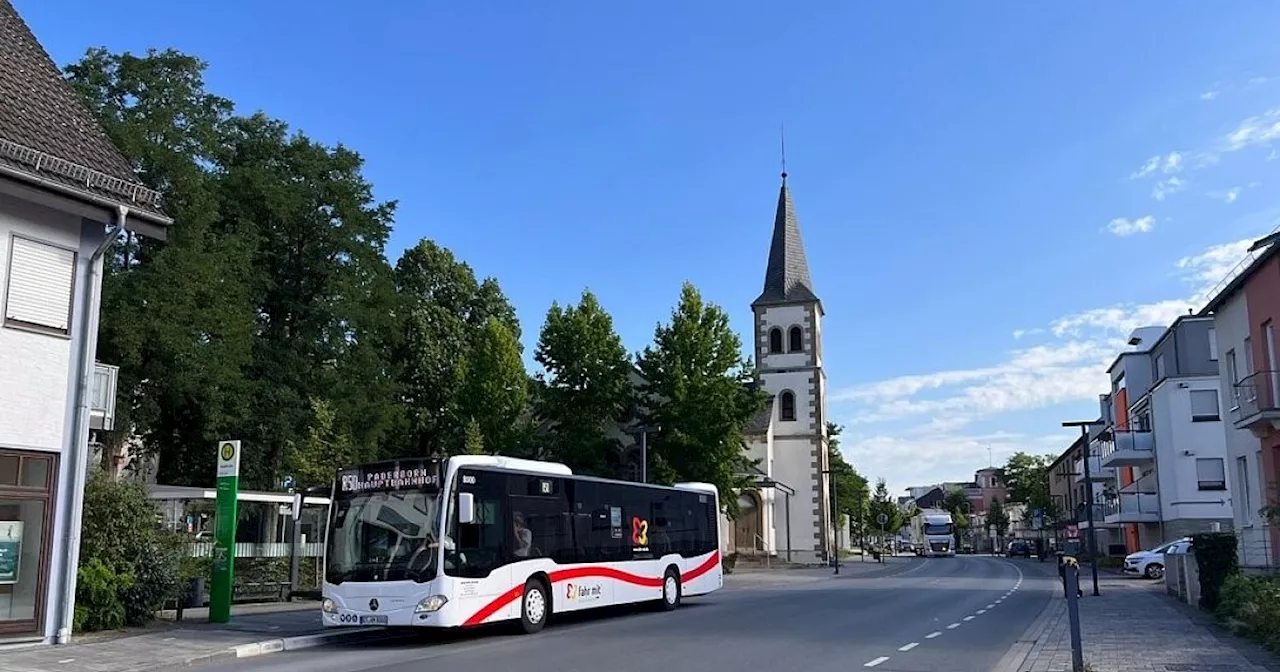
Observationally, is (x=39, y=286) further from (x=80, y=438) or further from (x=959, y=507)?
(x=959, y=507)

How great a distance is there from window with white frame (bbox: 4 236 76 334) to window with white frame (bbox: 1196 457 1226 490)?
44939 mm

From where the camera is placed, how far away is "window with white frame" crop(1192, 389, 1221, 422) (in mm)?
44844

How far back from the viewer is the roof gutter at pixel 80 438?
51.4ft

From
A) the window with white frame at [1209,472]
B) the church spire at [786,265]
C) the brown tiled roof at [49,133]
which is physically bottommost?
the window with white frame at [1209,472]

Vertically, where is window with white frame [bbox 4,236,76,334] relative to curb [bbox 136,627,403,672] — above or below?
above

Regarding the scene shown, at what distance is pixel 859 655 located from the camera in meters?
14.2

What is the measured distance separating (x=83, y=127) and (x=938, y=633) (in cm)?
1739

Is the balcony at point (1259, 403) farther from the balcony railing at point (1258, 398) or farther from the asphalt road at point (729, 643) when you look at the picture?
the asphalt road at point (729, 643)

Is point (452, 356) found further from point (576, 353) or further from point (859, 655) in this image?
point (859, 655)

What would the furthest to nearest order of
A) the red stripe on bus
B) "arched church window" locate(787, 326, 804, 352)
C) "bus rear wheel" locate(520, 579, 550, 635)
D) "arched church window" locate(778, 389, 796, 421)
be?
"arched church window" locate(787, 326, 804, 352) < "arched church window" locate(778, 389, 796, 421) < "bus rear wheel" locate(520, 579, 550, 635) < the red stripe on bus

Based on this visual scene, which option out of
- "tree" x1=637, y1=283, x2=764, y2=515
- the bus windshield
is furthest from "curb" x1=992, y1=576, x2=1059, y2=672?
"tree" x1=637, y1=283, x2=764, y2=515

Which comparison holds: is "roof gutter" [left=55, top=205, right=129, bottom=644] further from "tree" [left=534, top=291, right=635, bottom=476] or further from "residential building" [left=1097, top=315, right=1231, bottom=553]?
"residential building" [left=1097, top=315, right=1231, bottom=553]

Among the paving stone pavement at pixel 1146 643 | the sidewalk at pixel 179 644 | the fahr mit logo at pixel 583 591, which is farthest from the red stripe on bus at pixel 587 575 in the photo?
the paving stone pavement at pixel 1146 643

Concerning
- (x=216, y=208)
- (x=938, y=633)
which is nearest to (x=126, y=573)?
(x=938, y=633)
